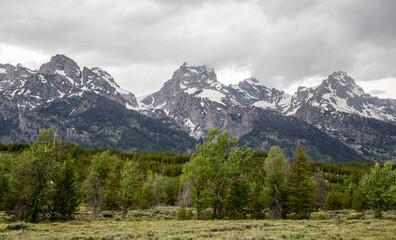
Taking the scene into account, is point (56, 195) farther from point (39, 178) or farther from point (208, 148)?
point (208, 148)

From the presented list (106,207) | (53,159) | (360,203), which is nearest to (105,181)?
(53,159)

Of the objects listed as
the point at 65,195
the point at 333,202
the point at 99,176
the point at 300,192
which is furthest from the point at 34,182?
the point at 333,202

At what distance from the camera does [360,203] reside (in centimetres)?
5800

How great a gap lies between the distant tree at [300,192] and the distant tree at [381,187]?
12011 mm

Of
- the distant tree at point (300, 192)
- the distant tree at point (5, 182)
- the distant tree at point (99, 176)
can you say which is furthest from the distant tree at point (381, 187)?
the distant tree at point (5, 182)

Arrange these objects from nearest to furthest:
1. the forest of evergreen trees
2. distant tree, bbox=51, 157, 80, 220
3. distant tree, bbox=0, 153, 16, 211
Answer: the forest of evergreen trees → distant tree, bbox=0, 153, 16, 211 → distant tree, bbox=51, 157, 80, 220

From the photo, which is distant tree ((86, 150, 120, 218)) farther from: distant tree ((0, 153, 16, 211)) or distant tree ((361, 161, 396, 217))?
distant tree ((361, 161, 396, 217))

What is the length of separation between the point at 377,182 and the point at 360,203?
752 inches

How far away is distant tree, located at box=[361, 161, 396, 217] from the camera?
1628 inches

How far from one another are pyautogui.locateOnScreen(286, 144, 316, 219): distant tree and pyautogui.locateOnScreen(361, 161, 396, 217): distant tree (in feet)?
39.4

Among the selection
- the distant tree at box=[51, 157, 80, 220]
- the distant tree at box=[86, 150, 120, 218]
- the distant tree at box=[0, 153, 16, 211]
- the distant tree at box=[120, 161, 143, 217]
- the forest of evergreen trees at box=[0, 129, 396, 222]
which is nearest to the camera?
the forest of evergreen trees at box=[0, 129, 396, 222]

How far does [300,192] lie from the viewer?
38438 millimetres

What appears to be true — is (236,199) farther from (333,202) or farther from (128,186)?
(333,202)

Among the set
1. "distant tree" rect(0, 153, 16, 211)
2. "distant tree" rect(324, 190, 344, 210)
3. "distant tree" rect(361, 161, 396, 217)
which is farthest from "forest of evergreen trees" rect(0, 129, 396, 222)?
"distant tree" rect(324, 190, 344, 210)
